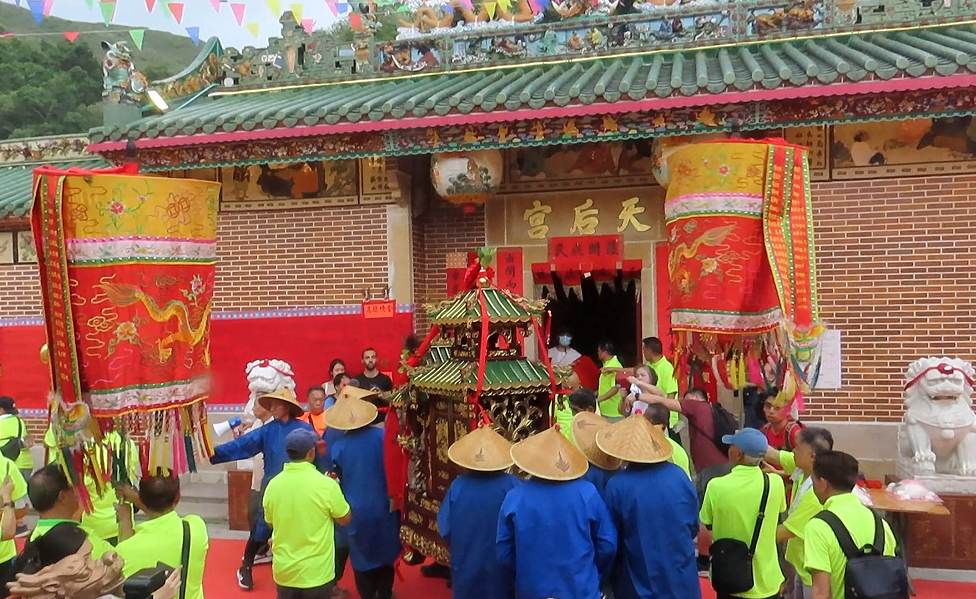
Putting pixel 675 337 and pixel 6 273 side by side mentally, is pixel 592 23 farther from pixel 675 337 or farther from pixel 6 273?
pixel 6 273

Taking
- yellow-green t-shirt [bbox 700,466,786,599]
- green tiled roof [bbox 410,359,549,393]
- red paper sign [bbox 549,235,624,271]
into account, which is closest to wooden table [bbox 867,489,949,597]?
yellow-green t-shirt [bbox 700,466,786,599]

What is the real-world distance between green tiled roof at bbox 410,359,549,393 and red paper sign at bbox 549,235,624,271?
11.1 feet

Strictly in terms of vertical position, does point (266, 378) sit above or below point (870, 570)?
above

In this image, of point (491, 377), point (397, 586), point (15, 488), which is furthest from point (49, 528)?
point (397, 586)

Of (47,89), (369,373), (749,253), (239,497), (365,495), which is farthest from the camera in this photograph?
(47,89)

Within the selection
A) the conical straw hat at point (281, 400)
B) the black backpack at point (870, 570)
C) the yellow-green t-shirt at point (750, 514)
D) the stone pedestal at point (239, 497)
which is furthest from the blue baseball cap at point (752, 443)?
the stone pedestal at point (239, 497)

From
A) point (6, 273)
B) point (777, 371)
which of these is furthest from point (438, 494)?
point (6, 273)

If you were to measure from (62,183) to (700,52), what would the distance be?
6537 mm

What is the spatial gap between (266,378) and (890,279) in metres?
5.79

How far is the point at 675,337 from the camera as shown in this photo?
15.2 ft

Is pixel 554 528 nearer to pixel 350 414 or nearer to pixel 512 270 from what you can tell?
pixel 350 414

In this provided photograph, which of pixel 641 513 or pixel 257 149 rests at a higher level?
pixel 257 149

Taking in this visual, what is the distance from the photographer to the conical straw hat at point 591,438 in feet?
13.2

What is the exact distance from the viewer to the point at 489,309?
437cm
